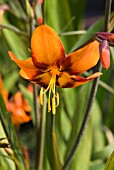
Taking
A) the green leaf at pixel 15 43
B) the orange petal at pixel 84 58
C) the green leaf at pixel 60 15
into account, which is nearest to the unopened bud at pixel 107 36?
the orange petal at pixel 84 58

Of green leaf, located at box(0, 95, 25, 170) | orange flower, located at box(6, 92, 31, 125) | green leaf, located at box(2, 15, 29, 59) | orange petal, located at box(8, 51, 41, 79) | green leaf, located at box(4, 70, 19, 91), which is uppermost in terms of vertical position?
orange petal, located at box(8, 51, 41, 79)

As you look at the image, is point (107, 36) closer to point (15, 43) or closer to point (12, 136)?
point (12, 136)

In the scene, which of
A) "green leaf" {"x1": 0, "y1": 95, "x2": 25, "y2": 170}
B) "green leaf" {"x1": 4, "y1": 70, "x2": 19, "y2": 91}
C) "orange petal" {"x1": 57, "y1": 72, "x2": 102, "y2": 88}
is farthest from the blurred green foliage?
"green leaf" {"x1": 4, "y1": 70, "x2": 19, "y2": 91}

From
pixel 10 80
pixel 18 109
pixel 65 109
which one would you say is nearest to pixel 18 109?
pixel 18 109

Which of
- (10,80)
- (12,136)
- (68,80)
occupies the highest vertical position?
(68,80)

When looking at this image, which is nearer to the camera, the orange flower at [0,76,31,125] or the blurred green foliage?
the blurred green foliage

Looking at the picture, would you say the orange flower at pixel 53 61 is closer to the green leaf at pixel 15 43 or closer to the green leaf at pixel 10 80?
the green leaf at pixel 15 43

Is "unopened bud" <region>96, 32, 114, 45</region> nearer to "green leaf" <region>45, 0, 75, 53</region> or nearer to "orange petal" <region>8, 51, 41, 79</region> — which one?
"orange petal" <region>8, 51, 41, 79</region>

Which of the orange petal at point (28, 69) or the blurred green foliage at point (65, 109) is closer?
the orange petal at point (28, 69)
